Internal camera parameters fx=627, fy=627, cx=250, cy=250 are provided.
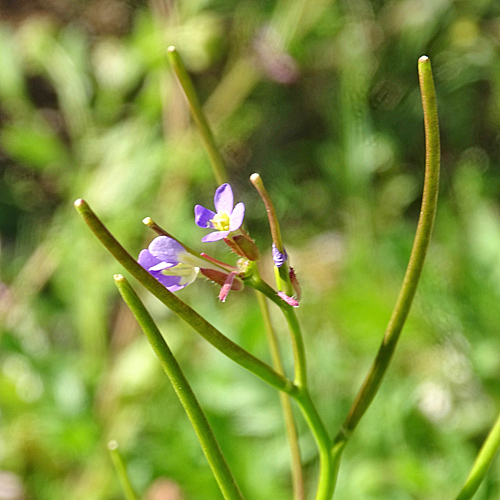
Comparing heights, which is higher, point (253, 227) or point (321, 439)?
point (253, 227)

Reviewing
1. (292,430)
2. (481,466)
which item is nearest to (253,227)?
(292,430)

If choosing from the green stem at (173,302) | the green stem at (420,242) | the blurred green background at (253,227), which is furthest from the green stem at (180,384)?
the blurred green background at (253,227)

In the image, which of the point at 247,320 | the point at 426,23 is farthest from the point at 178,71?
the point at 426,23

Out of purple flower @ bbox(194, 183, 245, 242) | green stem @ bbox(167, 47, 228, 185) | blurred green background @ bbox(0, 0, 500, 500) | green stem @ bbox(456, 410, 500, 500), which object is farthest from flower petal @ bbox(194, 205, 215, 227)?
blurred green background @ bbox(0, 0, 500, 500)

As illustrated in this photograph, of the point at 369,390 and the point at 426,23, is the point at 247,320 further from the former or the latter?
the point at 426,23

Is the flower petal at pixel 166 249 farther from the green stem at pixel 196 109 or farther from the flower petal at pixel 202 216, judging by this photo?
the green stem at pixel 196 109

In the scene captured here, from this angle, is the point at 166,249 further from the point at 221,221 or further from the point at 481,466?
the point at 481,466

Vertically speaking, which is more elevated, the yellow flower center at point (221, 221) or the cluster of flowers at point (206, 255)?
the yellow flower center at point (221, 221)
